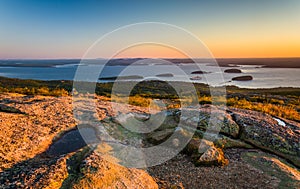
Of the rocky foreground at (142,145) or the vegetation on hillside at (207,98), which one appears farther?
the vegetation on hillside at (207,98)

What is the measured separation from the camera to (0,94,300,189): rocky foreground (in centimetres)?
475

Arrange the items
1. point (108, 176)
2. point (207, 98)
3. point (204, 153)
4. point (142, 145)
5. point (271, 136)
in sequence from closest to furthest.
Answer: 1. point (108, 176)
2. point (204, 153)
3. point (142, 145)
4. point (271, 136)
5. point (207, 98)

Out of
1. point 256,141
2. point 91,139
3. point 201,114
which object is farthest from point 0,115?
point 256,141

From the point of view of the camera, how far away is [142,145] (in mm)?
7477

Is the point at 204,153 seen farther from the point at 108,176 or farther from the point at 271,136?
the point at 108,176

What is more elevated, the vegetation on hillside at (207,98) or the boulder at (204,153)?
the boulder at (204,153)

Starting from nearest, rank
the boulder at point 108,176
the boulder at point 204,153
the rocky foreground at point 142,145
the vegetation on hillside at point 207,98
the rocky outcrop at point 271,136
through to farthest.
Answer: the boulder at point 108,176 → the rocky foreground at point 142,145 → the boulder at point 204,153 → the rocky outcrop at point 271,136 → the vegetation on hillside at point 207,98

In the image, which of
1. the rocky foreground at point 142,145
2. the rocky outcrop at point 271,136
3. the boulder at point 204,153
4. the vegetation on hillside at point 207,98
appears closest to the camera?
the rocky foreground at point 142,145

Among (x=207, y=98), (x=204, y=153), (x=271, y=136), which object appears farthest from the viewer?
(x=207, y=98)

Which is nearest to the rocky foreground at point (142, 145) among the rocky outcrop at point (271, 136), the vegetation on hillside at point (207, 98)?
the rocky outcrop at point (271, 136)

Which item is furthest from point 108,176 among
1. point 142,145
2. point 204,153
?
point 204,153

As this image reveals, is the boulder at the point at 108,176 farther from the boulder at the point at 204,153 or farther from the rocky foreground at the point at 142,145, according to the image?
the boulder at the point at 204,153

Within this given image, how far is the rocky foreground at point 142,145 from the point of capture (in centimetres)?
475

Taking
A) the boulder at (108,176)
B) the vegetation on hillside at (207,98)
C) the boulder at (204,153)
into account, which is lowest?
the vegetation on hillside at (207,98)
